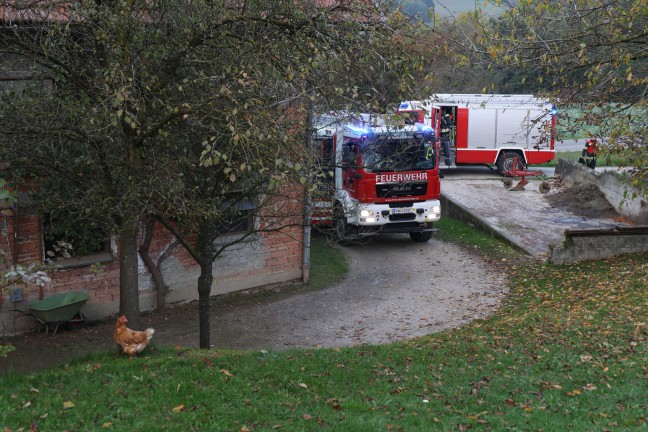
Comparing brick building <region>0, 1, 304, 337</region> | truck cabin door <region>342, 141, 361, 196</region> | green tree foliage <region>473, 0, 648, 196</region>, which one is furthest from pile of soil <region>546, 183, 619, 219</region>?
brick building <region>0, 1, 304, 337</region>

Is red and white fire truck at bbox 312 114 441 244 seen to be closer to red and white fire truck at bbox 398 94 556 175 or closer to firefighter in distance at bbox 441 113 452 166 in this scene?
firefighter in distance at bbox 441 113 452 166

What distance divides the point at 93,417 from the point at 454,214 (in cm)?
1717

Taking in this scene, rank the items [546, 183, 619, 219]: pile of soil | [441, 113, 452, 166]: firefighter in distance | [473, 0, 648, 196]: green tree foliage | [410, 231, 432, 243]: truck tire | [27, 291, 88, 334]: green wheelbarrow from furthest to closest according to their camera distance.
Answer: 1. [441, 113, 452, 166]: firefighter in distance
2. [546, 183, 619, 219]: pile of soil
3. [410, 231, 432, 243]: truck tire
4. [27, 291, 88, 334]: green wheelbarrow
5. [473, 0, 648, 196]: green tree foliage

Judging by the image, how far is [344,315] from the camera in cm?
1362

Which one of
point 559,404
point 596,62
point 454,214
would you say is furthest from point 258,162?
point 454,214

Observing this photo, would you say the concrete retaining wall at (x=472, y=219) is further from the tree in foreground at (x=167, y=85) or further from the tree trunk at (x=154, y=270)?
the tree in foreground at (x=167, y=85)

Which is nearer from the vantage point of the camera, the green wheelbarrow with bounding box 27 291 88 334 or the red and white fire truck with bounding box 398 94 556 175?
the green wheelbarrow with bounding box 27 291 88 334

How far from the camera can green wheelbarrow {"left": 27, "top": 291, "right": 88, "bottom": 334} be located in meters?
11.8

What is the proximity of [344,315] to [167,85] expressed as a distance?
659cm

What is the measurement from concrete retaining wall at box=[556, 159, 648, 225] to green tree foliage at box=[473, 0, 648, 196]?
5705mm

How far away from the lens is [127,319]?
29.0 feet

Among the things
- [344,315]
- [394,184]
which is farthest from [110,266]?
[394,184]

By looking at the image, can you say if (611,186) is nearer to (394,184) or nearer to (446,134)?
(446,134)

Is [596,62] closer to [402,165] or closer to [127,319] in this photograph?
[402,165]
